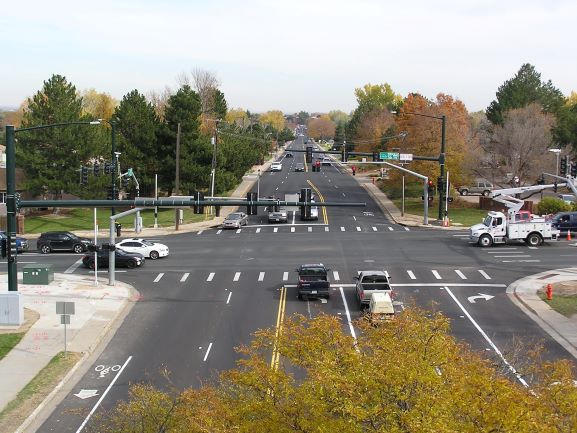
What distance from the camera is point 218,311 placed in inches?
1207

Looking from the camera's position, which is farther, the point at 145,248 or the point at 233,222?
the point at 233,222

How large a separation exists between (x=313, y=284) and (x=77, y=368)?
12456 millimetres

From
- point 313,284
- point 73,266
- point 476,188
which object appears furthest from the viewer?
point 476,188

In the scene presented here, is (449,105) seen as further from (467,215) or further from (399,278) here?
(399,278)

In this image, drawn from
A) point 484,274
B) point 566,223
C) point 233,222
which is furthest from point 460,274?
point 233,222

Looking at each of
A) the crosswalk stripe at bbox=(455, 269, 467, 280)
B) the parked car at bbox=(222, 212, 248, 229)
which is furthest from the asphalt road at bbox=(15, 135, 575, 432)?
the parked car at bbox=(222, 212, 248, 229)

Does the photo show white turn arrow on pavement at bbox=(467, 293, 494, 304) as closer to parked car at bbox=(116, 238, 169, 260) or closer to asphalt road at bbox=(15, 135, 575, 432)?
asphalt road at bbox=(15, 135, 575, 432)

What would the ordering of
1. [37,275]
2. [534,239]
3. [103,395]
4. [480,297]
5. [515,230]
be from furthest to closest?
[534,239] < [515,230] < [37,275] < [480,297] < [103,395]

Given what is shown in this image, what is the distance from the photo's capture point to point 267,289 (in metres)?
35.1

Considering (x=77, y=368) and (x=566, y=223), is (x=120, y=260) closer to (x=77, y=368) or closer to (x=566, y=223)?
(x=77, y=368)

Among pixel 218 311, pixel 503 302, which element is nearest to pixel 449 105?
pixel 503 302


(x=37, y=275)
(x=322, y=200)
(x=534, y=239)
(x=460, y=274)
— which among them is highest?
(x=322, y=200)

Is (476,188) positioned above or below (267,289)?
above

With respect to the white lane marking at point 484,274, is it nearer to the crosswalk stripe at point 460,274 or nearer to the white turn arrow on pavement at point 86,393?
the crosswalk stripe at point 460,274
